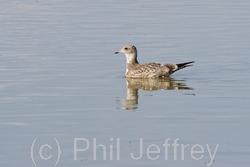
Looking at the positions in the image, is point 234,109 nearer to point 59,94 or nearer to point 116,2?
point 59,94

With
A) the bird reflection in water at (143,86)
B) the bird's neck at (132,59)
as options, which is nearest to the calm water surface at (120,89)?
the bird reflection in water at (143,86)

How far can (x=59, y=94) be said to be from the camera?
14758 mm

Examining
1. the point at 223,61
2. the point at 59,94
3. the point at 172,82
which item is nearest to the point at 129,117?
the point at 59,94

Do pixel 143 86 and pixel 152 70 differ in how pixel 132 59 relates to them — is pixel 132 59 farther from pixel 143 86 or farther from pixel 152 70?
pixel 143 86

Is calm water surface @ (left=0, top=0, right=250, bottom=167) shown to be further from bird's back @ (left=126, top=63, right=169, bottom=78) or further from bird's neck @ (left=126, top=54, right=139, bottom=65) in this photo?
bird's neck @ (left=126, top=54, right=139, bottom=65)

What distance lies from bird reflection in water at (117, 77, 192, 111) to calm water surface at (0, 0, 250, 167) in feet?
0.08

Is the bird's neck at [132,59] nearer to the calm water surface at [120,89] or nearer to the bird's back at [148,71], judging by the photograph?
the calm water surface at [120,89]

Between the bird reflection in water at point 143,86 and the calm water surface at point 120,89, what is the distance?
0.03 meters

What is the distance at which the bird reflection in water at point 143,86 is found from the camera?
46.8 ft

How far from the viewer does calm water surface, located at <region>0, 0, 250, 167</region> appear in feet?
35.4

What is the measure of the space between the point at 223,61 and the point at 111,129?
6812mm

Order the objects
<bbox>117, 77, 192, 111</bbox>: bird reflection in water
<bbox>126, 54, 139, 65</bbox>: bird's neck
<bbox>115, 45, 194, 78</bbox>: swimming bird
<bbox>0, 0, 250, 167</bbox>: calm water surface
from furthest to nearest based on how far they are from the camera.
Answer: <bbox>126, 54, 139, 65</bbox>: bird's neck < <bbox>115, 45, 194, 78</bbox>: swimming bird < <bbox>117, 77, 192, 111</bbox>: bird reflection in water < <bbox>0, 0, 250, 167</bbox>: calm water surface

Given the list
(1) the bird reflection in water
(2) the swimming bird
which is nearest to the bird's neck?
(2) the swimming bird

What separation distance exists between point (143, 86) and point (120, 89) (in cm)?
90
